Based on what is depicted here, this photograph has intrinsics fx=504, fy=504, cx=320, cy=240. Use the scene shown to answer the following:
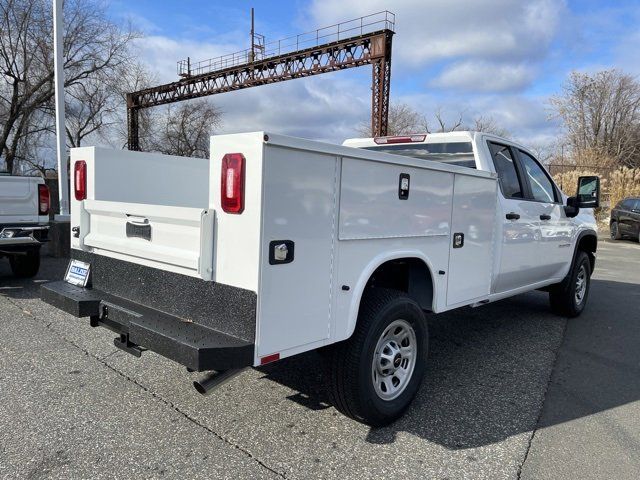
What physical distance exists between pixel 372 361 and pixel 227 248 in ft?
3.91

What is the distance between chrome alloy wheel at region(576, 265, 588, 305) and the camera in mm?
6574

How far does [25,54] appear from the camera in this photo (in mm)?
19234

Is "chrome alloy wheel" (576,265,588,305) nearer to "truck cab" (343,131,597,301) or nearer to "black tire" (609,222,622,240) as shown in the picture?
"truck cab" (343,131,597,301)

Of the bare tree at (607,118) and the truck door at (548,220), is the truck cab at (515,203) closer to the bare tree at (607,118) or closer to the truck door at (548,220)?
the truck door at (548,220)

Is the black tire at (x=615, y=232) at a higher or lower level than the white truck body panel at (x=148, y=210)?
lower

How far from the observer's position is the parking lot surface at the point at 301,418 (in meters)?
2.90

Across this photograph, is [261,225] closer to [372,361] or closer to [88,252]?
[372,361]

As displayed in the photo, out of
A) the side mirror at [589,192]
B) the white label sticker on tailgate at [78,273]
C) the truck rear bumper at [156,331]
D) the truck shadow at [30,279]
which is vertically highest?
the side mirror at [589,192]

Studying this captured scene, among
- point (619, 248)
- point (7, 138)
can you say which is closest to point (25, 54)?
point (7, 138)

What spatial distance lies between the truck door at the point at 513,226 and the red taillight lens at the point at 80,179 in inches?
138

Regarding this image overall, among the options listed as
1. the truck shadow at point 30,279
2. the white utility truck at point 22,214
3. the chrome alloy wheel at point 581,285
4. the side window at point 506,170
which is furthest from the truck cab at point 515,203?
the truck shadow at point 30,279

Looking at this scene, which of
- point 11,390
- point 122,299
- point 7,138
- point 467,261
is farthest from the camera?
point 7,138

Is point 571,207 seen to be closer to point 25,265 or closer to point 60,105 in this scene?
point 25,265

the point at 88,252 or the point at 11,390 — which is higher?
the point at 88,252
